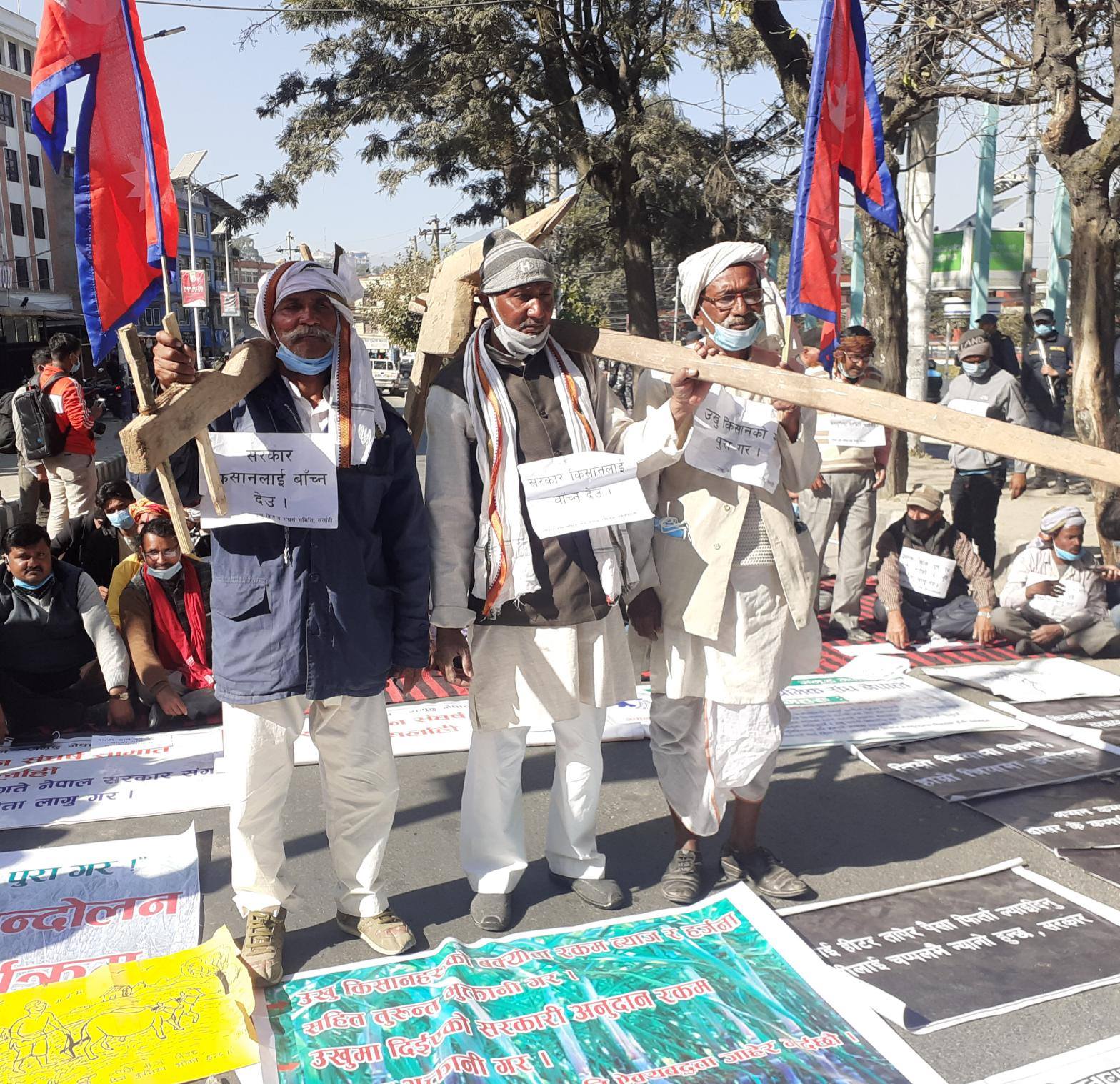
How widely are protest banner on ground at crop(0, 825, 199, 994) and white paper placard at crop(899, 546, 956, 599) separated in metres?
4.24

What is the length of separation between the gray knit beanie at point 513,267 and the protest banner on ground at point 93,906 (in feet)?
6.58

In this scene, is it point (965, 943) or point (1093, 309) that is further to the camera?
point (1093, 309)

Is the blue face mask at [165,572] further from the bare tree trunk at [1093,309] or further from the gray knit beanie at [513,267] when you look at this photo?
the bare tree trunk at [1093,309]

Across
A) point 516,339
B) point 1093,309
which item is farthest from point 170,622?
point 1093,309

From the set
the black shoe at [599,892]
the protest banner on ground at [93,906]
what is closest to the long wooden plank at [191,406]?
the protest banner on ground at [93,906]

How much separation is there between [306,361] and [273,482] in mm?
326

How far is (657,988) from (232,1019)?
1.03 m

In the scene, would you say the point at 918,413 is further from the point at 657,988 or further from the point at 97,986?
the point at 97,986

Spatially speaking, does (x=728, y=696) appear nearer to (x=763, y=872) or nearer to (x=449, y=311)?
(x=763, y=872)

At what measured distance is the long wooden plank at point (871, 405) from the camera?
2.69 meters

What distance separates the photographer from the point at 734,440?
335cm

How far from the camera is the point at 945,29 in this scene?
8102 millimetres

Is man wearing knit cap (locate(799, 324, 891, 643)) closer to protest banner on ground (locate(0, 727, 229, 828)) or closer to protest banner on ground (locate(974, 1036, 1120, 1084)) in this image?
protest banner on ground (locate(0, 727, 229, 828))

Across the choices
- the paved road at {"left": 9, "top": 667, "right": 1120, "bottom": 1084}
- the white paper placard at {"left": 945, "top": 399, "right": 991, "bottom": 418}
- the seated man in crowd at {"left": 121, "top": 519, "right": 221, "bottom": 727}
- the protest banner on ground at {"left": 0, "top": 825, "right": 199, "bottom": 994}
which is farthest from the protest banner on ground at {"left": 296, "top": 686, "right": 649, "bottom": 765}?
the white paper placard at {"left": 945, "top": 399, "right": 991, "bottom": 418}
